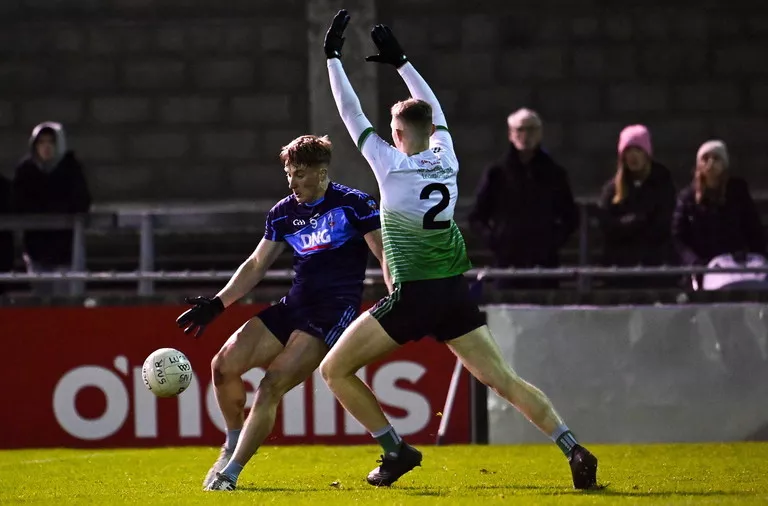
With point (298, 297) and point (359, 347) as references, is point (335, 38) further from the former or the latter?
point (359, 347)

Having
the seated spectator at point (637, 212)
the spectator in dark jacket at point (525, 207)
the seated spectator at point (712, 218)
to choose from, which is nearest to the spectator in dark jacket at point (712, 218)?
the seated spectator at point (712, 218)

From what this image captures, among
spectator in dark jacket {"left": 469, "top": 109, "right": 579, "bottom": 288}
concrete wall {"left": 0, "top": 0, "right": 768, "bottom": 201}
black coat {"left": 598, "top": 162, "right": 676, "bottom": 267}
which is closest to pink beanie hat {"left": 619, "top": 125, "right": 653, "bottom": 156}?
black coat {"left": 598, "top": 162, "right": 676, "bottom": 267}

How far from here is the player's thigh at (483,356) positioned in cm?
836

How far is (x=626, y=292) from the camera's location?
12242mm

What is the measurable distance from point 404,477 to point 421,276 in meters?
1.64

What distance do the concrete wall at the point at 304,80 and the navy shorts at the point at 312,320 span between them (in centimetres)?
700

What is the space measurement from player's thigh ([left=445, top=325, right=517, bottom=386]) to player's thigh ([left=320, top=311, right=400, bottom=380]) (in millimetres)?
341

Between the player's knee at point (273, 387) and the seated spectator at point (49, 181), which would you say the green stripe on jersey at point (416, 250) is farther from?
the seated spectator at point (49, 181)

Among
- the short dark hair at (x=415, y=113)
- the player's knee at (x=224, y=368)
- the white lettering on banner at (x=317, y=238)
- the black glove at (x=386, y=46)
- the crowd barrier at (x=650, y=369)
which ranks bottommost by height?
the crowd barrier at (x=650, y=369)

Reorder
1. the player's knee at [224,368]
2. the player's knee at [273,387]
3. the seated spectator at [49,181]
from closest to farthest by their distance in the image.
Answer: the player's knee at [273,387] → the player's knee at [224,368] → the seated spectator at [49,181]

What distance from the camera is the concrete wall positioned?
15852mm

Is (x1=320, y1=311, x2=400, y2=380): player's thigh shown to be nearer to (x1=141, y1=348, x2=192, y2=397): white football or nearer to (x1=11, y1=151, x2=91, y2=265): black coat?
(x1=141, y1=348, x2=192, y2=397): white football

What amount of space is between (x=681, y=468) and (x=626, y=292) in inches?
99.0

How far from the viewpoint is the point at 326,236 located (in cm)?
899
